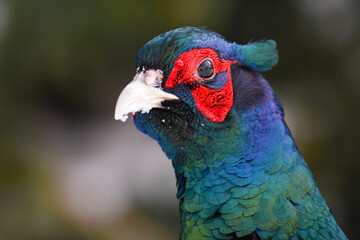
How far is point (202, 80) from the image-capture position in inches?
53.7

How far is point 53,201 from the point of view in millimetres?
3471

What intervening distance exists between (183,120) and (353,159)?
8.03 feet

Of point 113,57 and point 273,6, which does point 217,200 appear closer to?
point 113,57

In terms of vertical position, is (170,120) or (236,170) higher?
(170,120)

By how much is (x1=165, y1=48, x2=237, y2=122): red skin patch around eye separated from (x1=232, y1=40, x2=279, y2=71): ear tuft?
7 cm

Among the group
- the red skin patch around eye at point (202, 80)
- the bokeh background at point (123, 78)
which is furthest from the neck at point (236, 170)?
the bokeh background at point (123, 78)

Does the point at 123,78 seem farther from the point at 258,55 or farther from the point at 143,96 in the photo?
the point at 143,96

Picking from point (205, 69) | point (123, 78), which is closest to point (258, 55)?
point (205, 69)

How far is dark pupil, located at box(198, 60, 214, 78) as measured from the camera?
1.37 metres

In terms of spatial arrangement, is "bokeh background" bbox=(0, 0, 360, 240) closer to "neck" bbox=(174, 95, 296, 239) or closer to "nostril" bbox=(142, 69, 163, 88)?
"neck" bbox=(174, 95, 296, 239)

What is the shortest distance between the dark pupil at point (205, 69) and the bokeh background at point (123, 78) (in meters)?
1.93

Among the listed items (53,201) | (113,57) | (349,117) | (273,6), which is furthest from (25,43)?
(349,117)

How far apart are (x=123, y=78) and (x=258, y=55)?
2573 millimetres

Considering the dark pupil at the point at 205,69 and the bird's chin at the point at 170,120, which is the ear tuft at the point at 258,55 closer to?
the dark pupil at the point at 205,69
